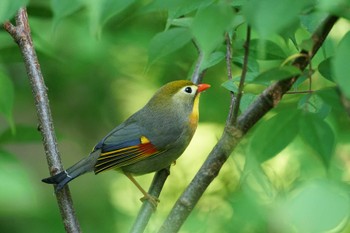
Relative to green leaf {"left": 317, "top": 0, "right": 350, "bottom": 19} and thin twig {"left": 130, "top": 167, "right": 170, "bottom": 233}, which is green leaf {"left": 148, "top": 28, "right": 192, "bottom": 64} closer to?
green leaf {"left": 317, "top": 0, "right": 350, "bottom": 19}

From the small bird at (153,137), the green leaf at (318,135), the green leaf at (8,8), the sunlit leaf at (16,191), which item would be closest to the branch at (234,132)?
the green leaf at (318,135)

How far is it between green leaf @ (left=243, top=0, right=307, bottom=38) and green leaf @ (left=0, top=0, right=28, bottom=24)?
0.45m

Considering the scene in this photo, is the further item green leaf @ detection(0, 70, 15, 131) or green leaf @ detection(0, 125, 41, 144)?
green leaf @ detection(0, 125, 41, 144)

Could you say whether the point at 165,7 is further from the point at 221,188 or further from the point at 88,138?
the point at 88,138

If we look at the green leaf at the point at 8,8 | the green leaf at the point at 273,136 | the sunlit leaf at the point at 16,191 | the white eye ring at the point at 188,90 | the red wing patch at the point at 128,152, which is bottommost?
the red wing patch at the point at 128,152

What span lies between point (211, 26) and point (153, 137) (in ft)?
7.77

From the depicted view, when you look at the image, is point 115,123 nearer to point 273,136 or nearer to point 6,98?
point 6,98

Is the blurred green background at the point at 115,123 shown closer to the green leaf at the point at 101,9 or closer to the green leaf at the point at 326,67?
the green leaf at the point at 101,9

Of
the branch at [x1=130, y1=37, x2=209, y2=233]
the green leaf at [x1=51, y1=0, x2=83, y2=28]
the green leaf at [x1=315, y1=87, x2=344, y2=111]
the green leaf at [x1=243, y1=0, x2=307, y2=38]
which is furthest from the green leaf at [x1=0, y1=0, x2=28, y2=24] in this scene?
the branch at [x1=130, y1=37, x2=209, y2=233]

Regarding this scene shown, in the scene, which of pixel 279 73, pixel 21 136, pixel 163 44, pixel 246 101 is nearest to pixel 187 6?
pixel 163 44

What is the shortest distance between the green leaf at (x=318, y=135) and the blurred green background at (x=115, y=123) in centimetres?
6

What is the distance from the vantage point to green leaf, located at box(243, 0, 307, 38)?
1.22 metres

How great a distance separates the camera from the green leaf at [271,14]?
1.22 m

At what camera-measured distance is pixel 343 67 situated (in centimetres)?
126
